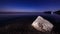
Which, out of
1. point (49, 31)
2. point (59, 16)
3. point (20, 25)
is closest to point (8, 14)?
point (20, 25)

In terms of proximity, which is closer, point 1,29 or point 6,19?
point 1,29

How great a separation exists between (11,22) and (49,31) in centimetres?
66

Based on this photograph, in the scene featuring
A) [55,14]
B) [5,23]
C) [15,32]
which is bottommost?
[15,32]

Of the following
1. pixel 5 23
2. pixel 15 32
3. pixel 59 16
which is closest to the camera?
pixel 15 32

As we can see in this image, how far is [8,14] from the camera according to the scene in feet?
6.63

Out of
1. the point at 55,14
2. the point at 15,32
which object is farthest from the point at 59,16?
the point at 15,32

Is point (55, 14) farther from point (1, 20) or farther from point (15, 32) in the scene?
point (1, 20)

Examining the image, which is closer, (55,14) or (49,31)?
(49,31)

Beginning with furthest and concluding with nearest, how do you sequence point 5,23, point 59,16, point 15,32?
point 59,16, point 5,23, point 15,32

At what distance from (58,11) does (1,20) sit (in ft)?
3.23

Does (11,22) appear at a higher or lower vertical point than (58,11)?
lower

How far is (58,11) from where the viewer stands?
200 cm

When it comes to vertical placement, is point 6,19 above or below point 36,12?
below

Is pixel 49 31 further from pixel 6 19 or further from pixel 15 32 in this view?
pixel 6 19
